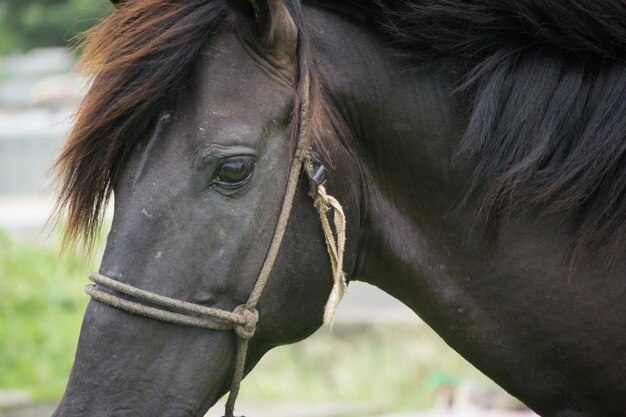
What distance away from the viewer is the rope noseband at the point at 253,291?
212 centimetres

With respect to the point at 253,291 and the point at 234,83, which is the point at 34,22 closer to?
the point at 234,83

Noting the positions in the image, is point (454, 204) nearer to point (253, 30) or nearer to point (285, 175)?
point (285, 175)

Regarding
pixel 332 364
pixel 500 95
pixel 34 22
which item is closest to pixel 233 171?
pixel 500 95

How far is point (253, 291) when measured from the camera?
221 centimetres

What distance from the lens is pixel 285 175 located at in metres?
2.27

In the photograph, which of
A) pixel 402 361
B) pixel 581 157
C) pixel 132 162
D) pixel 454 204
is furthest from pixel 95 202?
pixel 402 361

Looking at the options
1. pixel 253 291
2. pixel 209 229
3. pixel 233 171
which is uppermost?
pixel 233 171

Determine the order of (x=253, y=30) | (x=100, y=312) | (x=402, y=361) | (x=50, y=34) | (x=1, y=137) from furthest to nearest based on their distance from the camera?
(x=1, y=137)
(x=50, y=34)
(x=402, y=361)
(x=253, y=30)
(x=100, y=312)

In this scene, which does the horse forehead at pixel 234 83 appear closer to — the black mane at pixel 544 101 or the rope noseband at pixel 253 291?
the rope noseband at pixel 253 291

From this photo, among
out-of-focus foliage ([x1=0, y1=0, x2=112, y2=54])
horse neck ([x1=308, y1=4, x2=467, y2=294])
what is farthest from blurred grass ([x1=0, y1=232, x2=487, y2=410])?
horse neck ([x1=308, y1=4, x2=467, y2=294])

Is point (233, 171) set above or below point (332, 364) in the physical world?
above

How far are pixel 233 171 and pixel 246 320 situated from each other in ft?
1.24

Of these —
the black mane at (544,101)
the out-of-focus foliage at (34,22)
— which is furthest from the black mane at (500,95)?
the out-of-focus foliage at (34,22)

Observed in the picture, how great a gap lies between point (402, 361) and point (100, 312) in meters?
5.66
